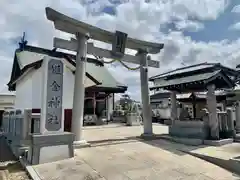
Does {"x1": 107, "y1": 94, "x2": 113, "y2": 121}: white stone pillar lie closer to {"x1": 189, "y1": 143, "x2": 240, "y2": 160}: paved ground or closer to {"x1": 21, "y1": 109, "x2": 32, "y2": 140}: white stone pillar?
{"x1": 189, "y1": 143, "x2": 240, "y2": 160}: paved ground

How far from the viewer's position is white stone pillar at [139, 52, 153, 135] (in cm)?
898

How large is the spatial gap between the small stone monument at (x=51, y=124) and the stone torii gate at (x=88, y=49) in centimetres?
123

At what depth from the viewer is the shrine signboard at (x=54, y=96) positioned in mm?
5457

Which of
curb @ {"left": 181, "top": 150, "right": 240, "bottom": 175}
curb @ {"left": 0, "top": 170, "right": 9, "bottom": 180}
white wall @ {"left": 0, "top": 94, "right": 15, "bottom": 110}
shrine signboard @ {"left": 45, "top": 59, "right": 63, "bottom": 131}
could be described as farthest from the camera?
white wall @ {"left": 0, "top": 94, "right": 15, "bottom": 110}

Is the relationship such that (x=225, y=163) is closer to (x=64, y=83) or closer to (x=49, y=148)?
(x=49, y=148)

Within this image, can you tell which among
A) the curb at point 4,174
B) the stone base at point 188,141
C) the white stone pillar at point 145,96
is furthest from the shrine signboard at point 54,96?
the stone base at point 188,141

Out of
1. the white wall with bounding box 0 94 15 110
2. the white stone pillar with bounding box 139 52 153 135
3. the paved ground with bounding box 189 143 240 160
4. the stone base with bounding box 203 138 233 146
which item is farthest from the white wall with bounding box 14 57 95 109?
the white wall with bounding box 0 94 15 110

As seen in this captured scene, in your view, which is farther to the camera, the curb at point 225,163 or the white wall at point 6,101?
the white wall at point 6,101

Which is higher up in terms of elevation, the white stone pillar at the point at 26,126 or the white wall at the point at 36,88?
the white wall at the point at 36,88

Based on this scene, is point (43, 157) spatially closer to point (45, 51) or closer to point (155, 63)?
point (155, 63)

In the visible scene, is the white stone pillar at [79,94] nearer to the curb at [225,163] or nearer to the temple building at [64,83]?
the temple building at [64,83]

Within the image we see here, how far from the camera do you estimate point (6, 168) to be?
5148 millimetres

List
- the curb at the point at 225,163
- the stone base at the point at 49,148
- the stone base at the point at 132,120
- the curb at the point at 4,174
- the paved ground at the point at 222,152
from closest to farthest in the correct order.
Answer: the curb at the point at 4,174, the curb at the point at 225,163, the stone base at the point at 49,148, the paved ground at the point at 222,152, the stone base at the point at 132,120

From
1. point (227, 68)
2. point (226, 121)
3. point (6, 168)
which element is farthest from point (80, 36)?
point (226, 121)
